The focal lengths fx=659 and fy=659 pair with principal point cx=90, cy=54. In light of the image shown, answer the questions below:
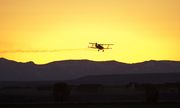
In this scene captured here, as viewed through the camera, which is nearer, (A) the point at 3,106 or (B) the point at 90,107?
(B) the point at 90,107

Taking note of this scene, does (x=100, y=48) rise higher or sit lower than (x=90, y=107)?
higher

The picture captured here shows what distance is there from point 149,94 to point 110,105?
13.2m

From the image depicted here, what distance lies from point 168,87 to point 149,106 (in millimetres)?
77685

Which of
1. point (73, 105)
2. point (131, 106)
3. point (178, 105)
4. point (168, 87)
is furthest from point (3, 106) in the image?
point (168, 87)

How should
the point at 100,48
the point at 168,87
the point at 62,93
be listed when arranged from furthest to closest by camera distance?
the point at 168,87
the point at 100,48
the point at 62,93

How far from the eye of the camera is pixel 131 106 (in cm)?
6319

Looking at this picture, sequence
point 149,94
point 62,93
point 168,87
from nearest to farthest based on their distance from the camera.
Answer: point 149,94, point 62,93, point 168,87

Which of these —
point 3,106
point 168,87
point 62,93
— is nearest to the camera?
point 3,106

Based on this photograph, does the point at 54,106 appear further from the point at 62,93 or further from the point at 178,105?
the point at 62,93

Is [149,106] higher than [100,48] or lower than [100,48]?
lower

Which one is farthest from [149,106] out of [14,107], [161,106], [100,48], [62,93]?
[100,48]

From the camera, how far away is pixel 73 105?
65938 millimetres

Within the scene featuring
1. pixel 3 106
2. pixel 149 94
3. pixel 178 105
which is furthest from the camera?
pixel 149 94

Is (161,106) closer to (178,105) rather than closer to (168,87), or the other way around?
(178,105)
